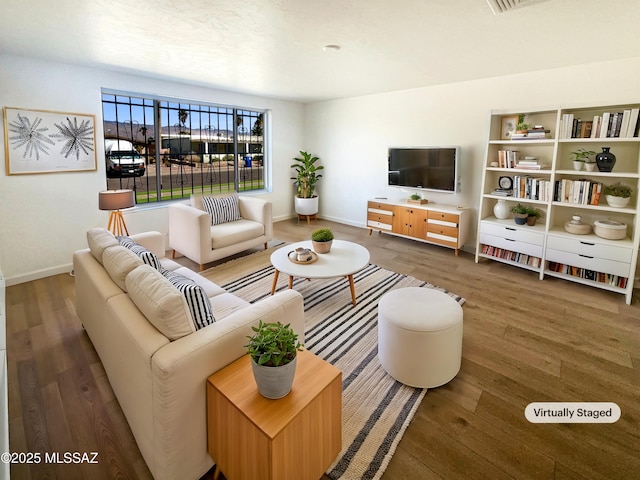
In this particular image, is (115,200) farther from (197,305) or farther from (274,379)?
(274,379)

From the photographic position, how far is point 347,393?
2029mm

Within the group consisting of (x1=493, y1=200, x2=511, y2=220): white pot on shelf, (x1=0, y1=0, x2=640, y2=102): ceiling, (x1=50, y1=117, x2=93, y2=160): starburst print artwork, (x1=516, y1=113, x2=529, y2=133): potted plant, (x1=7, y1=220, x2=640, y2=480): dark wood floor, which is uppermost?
(x1=0, y1=0, x2=640, y2=102): ceiling

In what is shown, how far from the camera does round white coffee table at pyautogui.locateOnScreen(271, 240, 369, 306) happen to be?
291cm

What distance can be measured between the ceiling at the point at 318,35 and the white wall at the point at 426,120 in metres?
0.22

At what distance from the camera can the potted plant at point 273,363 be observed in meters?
1.24

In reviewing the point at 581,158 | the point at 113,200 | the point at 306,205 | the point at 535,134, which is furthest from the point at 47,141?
the point at 581,158

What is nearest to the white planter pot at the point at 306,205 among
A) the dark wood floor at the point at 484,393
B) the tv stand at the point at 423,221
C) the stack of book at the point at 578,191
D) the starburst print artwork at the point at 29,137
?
the tv stand at the point at 423,221

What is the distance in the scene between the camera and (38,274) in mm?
3707

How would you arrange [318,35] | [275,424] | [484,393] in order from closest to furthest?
1. [275,424]
2. [484,393]
3. [318,35]

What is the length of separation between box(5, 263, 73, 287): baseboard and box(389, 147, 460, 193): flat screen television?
4.47 meters

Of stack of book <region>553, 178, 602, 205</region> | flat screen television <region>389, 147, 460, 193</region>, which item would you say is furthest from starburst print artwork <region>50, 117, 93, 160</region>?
stack of book <region>553, 178, 602, 205</region>

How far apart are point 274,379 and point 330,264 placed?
1.90 metres

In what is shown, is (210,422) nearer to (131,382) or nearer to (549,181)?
(131,382)

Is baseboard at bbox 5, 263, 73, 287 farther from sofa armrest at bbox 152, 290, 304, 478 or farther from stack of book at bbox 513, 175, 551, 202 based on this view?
stack of book at bbox 513, 175, 551, 202
